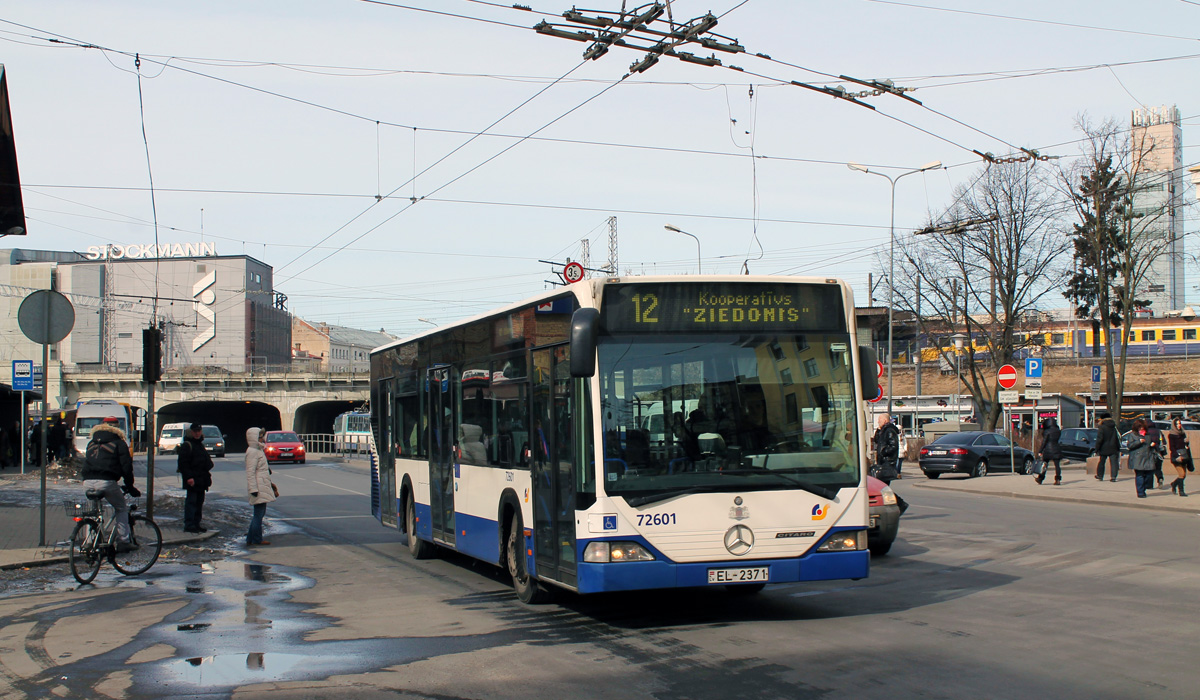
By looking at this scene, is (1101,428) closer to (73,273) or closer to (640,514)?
(640,514)

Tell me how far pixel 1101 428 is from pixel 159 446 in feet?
170

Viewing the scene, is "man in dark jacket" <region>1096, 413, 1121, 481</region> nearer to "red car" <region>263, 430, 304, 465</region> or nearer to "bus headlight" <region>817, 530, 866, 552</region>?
"bus headlight" <region>817, 530, 866, 552</region>

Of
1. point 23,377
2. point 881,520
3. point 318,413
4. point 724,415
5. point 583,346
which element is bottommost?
point 881,520

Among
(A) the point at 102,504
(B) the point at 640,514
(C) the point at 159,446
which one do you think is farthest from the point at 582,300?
(C) the point at 159,446

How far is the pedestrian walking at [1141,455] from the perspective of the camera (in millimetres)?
21938

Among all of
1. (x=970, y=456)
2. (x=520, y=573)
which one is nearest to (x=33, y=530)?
(x=520, y=573)

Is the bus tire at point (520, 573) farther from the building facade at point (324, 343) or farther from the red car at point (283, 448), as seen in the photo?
the building facade at point (324, 343)

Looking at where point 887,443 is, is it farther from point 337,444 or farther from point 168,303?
point 168,303

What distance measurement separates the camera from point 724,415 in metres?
8.18

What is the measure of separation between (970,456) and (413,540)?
74.1ft

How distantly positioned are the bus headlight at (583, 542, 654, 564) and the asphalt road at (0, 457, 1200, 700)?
56 cm

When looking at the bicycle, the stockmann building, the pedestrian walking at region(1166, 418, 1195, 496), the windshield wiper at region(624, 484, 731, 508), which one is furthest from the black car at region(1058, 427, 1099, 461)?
the stockmann building

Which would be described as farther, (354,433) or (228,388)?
(228,388)

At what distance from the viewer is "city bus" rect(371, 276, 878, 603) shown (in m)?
8.05
